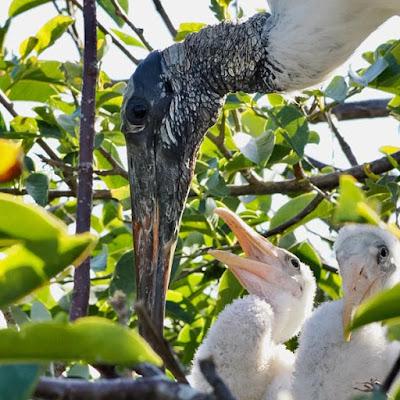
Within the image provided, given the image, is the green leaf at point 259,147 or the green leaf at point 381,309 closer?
the green leaf at point 381,309

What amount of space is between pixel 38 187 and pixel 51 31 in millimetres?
663

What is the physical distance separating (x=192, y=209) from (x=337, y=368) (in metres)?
1.05

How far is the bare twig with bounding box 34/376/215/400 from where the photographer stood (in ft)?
3.80

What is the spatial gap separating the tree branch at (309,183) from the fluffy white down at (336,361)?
Answer: 0.75 metres

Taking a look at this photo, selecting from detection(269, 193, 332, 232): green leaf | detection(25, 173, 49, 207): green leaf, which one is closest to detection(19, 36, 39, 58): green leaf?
detection(25, 173, 49, 207): green leaf

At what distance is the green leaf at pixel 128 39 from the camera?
3971 mm

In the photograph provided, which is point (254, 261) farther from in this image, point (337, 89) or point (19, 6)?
point (19, 6)

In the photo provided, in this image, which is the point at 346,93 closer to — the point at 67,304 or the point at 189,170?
the point at 189,170

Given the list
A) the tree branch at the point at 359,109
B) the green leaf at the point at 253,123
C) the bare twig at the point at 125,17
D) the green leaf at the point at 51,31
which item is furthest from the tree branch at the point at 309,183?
the tree branch at the point at 359,109

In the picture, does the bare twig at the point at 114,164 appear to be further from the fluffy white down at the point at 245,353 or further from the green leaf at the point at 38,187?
the fluffy white down at the point at 245,353

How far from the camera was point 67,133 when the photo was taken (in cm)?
357

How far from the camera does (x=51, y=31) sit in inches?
145

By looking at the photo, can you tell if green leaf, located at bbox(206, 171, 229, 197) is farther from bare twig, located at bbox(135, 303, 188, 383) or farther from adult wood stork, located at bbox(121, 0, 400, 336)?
bare twig, located at bbox(135, 303, 188, 383)

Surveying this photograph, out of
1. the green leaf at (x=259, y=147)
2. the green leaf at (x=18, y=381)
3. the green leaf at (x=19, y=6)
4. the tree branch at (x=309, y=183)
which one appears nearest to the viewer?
the green leaf at (x=18, y=381)
